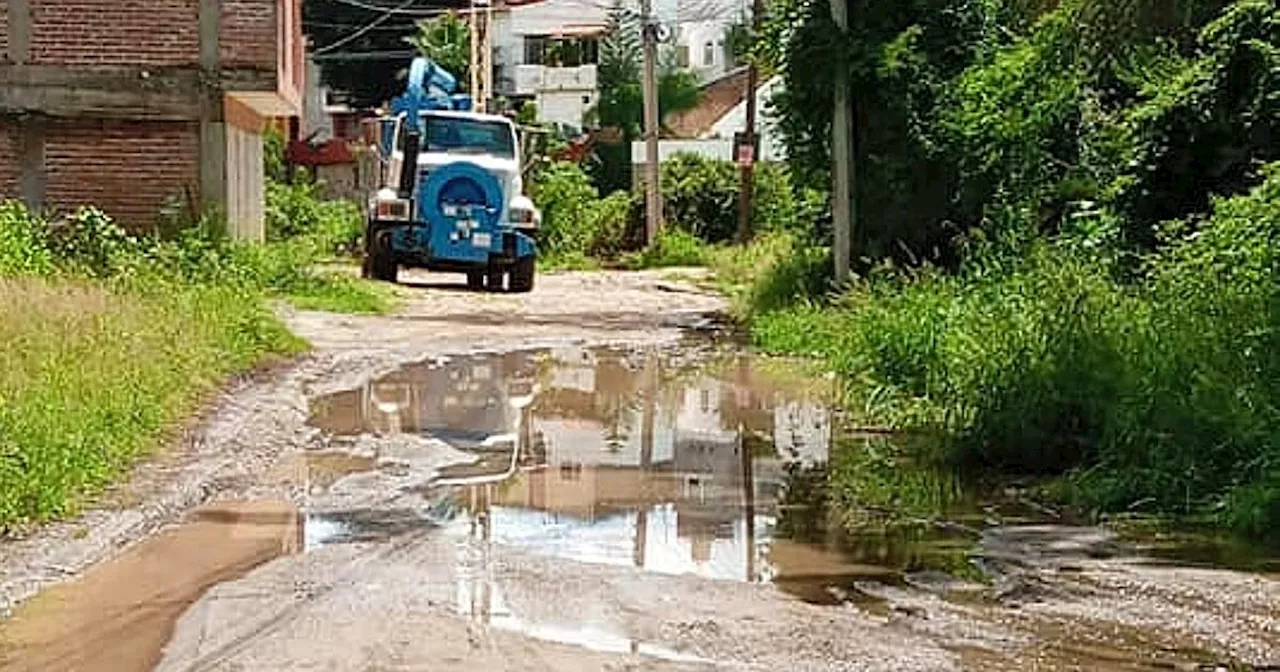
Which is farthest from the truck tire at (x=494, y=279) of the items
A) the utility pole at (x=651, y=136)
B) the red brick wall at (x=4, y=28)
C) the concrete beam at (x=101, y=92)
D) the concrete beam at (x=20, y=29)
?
the utility pole at (x=651, y=136)

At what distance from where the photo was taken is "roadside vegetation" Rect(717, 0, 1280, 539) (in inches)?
459

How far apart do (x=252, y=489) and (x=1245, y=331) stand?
6.34 metres

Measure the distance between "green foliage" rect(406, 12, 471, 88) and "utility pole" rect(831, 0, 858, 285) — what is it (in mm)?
32521

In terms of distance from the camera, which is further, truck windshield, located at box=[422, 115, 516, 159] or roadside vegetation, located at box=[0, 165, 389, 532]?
truck windshield, located at box=[422, 115, 516, 159]

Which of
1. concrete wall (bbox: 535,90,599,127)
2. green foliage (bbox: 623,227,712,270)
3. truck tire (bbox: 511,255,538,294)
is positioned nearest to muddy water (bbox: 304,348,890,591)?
truck tire (bbox: 511,255,538,294)

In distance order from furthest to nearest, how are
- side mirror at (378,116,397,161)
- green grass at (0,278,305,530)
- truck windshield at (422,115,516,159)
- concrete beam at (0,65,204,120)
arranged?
1. side mirror at (378,116,397,161)
2. truck windshield at (422,115,516,159)
3. concrete beam at (0,65,204,120)
4. green grass at (0,278,305,530)

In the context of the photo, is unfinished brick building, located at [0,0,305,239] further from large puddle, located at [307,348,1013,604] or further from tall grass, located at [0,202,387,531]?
large puddle, located at [307,348,1013,604]

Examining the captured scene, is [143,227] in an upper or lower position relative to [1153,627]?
upper

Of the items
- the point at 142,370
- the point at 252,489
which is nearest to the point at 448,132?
the point at 142,370

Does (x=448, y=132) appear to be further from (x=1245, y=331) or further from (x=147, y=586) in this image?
(x=147, y=586)

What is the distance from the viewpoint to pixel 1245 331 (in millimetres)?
11961

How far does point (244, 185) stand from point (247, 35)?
16.5ft

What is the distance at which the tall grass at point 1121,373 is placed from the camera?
1118cm

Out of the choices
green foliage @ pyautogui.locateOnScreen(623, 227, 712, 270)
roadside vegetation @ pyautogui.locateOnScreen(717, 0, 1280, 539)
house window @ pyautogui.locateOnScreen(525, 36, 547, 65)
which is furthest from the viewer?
house window @ pyautogui.locateOnScreen(525, 36, 547, 65)
